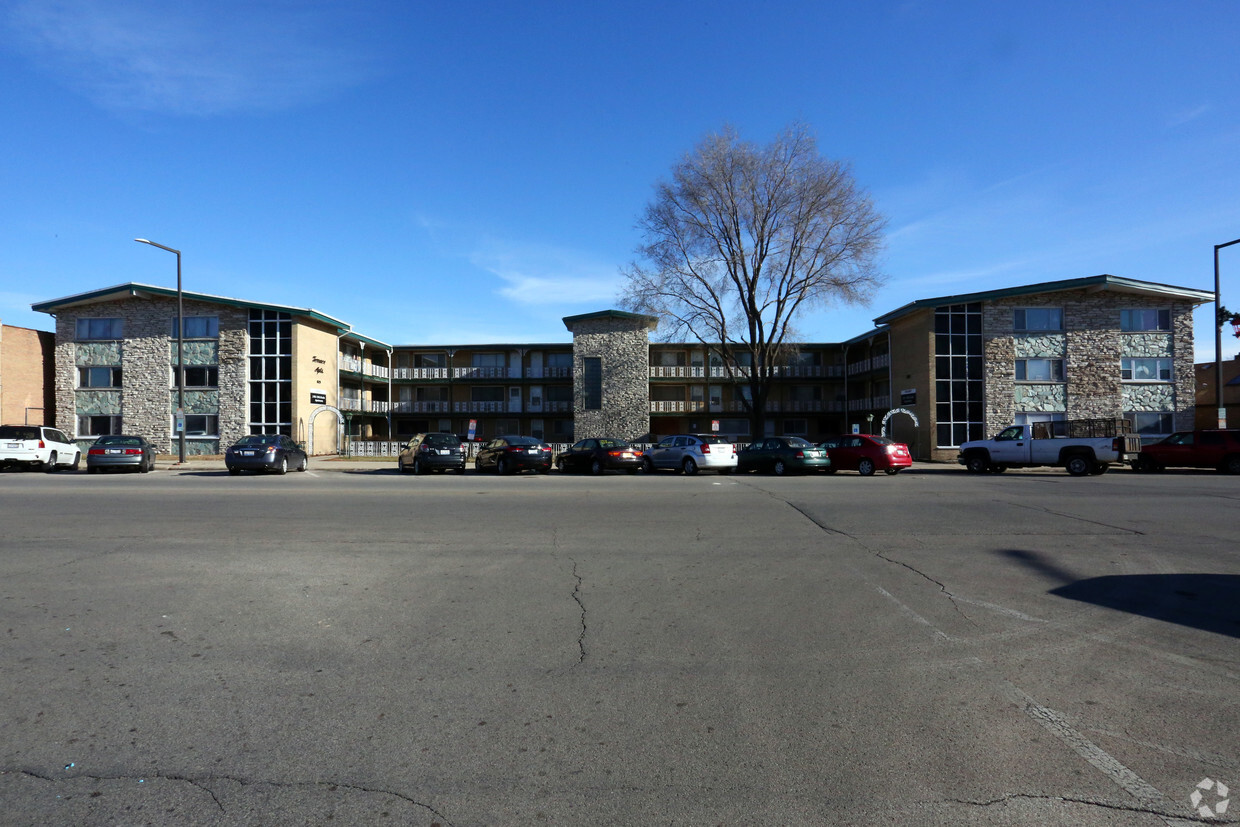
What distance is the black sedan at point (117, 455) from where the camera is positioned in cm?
2627

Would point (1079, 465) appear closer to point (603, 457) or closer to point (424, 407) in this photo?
point (603, 457)

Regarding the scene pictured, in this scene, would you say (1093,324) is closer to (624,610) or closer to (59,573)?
(624,610)

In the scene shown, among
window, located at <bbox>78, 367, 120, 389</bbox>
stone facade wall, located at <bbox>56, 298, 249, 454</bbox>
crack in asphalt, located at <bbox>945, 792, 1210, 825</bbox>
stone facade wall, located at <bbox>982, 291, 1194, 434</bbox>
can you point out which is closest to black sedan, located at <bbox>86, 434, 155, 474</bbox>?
stone facade wall, located at <bbox>56, 298, 249, 454</bbox>

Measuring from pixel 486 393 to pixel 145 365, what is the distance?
2136cm

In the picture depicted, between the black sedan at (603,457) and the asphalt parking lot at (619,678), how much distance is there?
15.4 meters

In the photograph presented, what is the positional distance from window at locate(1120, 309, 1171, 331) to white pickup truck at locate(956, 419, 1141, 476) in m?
13.3

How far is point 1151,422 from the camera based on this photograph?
38156 mm

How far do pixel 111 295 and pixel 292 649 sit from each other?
4493cm

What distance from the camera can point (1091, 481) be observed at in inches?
806

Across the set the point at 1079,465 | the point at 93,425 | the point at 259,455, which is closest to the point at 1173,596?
the point at 1079,465

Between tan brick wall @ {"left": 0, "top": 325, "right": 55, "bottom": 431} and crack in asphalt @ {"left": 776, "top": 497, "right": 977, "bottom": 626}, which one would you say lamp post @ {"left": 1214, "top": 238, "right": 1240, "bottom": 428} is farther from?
tan brick wall @ {"left": 0, "top": 325, "right": 55, "bottom": 431}

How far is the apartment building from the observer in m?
38.0

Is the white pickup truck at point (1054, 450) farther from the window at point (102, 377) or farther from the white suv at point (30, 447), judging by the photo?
the window at point (102, 377)

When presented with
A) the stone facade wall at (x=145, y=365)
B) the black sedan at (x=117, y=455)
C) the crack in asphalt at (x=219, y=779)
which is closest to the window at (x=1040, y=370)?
the black sedan at (x=117, y=455)
